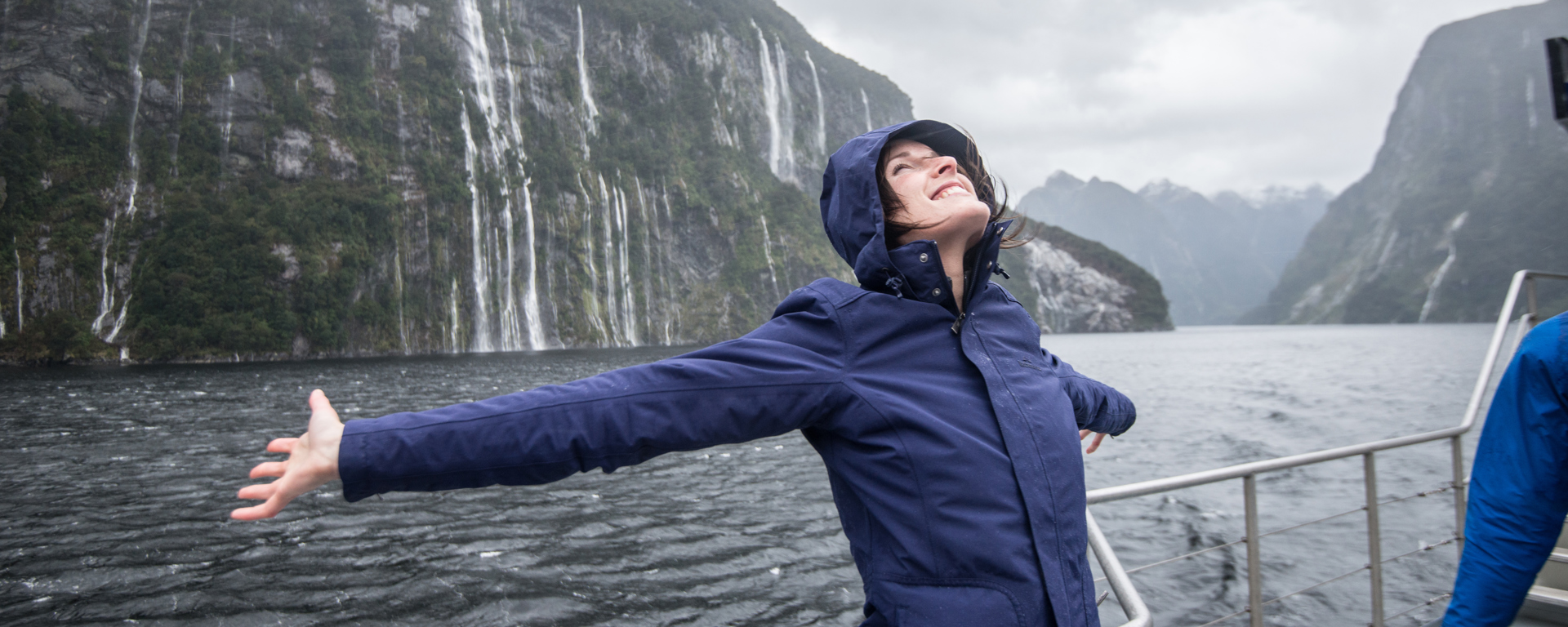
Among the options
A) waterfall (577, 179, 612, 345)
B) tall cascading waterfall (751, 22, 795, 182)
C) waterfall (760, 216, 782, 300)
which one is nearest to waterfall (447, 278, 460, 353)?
waterfall (577, 179, 612, 345)

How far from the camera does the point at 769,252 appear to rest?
9519cm

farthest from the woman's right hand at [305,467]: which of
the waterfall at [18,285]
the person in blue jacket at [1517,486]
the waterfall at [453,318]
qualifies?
the waterfall at [453,318]

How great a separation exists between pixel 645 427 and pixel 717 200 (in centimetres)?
9603

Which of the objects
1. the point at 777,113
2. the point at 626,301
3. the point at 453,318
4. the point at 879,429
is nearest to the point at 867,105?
the point at 777,113

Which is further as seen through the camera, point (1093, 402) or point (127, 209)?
point (127, 209)

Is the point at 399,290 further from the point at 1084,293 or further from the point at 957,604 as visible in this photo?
the point at 1084,293

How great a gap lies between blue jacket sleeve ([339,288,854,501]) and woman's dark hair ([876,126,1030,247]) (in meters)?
0.28

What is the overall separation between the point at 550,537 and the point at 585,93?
85667 millimetres

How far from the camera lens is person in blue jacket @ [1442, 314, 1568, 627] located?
1361 mm

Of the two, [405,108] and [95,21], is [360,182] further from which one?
[95,21]

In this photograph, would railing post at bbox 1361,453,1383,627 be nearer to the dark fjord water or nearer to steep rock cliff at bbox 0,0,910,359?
the dark fjord water

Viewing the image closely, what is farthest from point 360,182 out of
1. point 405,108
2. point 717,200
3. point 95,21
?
point 717,200

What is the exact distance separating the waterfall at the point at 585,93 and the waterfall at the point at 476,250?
14.5 m

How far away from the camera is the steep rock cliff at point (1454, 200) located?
389 ft
